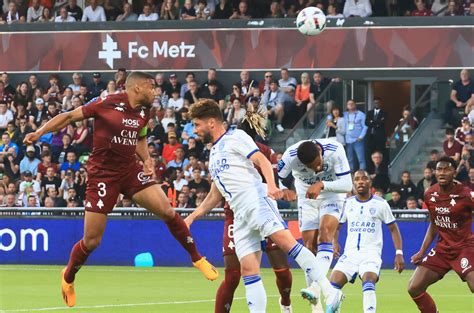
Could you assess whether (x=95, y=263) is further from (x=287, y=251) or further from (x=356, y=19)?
(x=287, y=251)

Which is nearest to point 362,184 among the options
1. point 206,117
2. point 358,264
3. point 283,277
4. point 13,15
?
point 358,264

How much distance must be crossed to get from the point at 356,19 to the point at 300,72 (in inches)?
76.2

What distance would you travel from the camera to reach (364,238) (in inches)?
595

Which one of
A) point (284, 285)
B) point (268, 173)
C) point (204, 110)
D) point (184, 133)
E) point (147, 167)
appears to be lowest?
point (184, 133)

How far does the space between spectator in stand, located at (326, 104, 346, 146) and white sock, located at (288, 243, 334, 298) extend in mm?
15141

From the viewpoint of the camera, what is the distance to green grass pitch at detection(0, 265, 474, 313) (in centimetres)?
1655

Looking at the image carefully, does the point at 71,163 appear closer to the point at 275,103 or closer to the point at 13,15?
the point at 275,103

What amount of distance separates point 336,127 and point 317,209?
12.5m

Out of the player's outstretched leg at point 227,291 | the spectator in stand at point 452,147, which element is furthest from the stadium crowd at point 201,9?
the player's outstretched leg at point 227,291

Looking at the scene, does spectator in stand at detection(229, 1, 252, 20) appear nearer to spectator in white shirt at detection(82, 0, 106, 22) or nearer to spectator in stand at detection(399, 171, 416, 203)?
spectator in white shirt at detection(82, 0, 106, 22)

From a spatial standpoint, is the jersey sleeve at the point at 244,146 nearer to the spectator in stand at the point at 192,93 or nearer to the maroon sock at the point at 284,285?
the maroon sock at the point at 284,285

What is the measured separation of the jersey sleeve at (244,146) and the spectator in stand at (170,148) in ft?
51.0

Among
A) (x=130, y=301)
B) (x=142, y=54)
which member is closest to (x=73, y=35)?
(x=142, y=54)

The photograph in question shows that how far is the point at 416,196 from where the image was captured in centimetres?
2514
